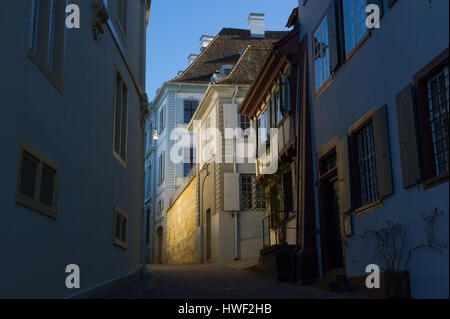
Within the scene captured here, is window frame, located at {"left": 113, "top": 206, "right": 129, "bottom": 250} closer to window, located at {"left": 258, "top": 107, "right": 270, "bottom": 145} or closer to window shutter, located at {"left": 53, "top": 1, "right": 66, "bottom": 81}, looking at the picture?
window shutter, located at {"left": 53, "top": 1, "right": 66, "bottom": 81}

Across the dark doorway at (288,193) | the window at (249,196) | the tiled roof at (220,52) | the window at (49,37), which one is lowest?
the dark doorway at (288,193)

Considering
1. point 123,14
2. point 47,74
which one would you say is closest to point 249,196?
point 123,14

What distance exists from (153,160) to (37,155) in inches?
1526

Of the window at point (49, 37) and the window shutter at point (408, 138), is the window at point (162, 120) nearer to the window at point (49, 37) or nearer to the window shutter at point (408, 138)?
the window at point (49, 37)

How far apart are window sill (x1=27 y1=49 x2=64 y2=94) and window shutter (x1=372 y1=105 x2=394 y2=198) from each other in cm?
536

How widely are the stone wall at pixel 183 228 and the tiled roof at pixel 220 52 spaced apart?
8.81m

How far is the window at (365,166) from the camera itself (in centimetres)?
1170

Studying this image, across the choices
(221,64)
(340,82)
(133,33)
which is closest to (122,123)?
(133,33)

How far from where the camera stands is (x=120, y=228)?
15312mm

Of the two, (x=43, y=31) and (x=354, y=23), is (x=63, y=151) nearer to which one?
(x=43, y=31)

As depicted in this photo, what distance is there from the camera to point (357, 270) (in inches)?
476

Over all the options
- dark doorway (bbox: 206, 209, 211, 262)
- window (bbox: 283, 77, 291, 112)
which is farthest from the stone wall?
window (bbox: 283, 77, 291, 112)

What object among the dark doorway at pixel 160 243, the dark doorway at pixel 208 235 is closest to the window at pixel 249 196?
the dark doorway at pixel 208 235

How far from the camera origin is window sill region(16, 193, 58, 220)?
7.58m
